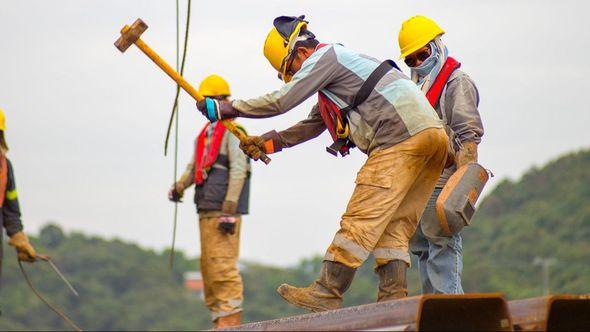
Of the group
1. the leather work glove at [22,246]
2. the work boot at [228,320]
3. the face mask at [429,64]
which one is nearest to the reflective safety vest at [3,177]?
the leather work glove at [22,246]

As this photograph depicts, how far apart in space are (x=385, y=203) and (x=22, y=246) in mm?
5241

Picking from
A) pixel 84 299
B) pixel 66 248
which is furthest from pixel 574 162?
pixel 84 299

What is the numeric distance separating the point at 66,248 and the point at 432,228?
126ft

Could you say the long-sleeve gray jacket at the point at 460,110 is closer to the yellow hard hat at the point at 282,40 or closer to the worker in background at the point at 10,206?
the yellow hard hat at the point at 282,40

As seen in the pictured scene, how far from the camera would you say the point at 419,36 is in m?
10.5

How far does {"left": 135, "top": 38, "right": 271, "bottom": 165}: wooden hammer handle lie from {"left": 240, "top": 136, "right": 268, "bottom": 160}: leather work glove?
3 centimetres

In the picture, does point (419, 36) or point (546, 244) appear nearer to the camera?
point (419, 36)

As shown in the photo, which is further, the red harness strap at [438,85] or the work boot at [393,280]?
the red harness strap at [438,85]

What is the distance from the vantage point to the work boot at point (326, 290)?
9156 mm

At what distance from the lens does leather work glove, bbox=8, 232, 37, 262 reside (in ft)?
44.0

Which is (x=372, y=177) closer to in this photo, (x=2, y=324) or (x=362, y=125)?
(x=362, y=125)

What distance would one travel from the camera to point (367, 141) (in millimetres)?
9352

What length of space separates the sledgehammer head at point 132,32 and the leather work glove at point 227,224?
158 inches

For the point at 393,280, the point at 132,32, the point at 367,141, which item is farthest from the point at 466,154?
the point at 132,32
